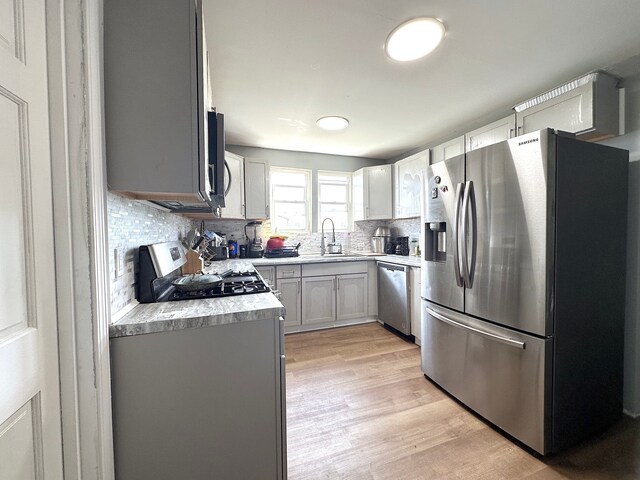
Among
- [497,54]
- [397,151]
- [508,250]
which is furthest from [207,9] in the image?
[397,151]

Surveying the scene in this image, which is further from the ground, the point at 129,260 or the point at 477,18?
the point at 477,18

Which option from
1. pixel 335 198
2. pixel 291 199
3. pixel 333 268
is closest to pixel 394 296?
pixel 333 268

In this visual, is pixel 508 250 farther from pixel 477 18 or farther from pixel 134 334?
pixel 134 334

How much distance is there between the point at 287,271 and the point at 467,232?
79.1 inches

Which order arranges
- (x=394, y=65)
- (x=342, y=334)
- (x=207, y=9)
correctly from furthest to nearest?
(x=342, y=334)
(x=394, y=65)
(x=207, y=9)

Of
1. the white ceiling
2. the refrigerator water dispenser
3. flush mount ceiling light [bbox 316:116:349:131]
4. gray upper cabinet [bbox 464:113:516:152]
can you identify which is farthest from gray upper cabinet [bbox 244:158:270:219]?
gray upper cabinet [bbox 464:113:516:152]

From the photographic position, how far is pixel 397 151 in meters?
3.76

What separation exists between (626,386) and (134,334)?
299 cm

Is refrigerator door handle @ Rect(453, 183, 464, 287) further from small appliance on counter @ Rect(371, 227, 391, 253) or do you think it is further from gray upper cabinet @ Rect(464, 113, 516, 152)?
small appliance on counter @ Rect(371, 227, 391, 253)

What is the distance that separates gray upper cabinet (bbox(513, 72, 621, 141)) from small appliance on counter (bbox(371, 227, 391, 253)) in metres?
2.28

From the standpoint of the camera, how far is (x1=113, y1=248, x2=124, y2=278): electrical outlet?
985 mm

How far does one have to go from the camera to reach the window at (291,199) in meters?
3.77

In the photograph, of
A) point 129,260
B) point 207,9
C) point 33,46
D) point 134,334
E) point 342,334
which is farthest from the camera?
point 342,334

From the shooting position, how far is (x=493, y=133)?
7.73 ft
